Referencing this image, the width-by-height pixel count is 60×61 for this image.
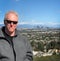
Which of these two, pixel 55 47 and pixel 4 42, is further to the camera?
pixel 55 47

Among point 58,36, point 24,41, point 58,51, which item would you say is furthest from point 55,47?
point 24,41

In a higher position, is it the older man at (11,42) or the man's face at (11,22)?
Answer: the man's face at (11,22)

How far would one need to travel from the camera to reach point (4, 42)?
→ 3.09m

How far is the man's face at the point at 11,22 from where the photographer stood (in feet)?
10.0

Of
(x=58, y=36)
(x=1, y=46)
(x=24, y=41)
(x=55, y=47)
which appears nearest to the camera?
(x=1, y=46)

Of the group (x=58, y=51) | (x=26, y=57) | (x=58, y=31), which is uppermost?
(x=26, y=57)

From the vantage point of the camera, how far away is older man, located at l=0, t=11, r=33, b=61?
3061 mm

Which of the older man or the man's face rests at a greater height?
the man's face

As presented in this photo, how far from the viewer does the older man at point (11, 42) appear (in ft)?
10.0

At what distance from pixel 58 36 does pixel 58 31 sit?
9.21ft

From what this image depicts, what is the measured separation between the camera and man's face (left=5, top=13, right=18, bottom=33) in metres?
3.06

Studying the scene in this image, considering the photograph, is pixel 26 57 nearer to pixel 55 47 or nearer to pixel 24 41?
pixel 24 41

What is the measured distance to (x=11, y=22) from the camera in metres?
3.09

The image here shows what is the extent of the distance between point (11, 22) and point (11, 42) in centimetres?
22
